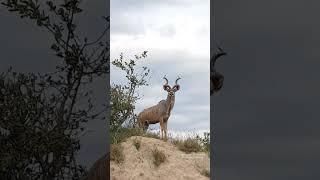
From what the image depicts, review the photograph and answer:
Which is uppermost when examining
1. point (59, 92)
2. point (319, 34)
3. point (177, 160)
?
point (319, 34)

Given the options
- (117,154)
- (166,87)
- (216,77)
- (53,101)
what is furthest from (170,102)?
(53,101)

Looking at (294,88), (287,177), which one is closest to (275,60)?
(294,88)

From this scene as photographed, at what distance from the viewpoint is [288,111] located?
189 inches

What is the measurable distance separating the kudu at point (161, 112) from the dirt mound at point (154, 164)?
229mm

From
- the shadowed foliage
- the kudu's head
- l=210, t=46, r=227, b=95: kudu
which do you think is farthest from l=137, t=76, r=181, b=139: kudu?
the shadowed foliage

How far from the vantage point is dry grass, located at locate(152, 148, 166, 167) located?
7.27 metres

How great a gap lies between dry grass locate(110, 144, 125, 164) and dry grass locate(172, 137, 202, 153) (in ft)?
2.21

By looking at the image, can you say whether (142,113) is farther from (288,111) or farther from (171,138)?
(288,111)

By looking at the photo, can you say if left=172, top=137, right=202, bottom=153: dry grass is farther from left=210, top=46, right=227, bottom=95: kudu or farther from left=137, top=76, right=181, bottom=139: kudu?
left=210, top=46, right=227, bottom=95: kudu

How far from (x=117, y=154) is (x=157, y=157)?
1.60 feet

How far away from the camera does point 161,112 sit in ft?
23.9

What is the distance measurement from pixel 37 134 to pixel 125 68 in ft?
9.26

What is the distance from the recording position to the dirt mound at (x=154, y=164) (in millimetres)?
7137

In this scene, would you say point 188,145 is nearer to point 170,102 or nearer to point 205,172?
point 205,172
